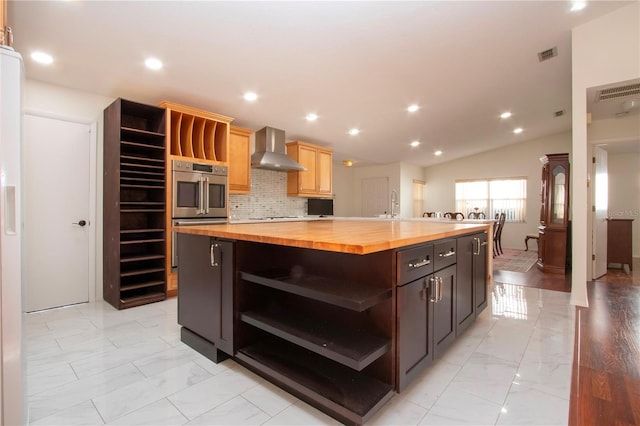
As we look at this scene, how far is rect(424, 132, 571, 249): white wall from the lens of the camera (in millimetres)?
7684

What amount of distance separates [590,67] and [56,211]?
5.92m

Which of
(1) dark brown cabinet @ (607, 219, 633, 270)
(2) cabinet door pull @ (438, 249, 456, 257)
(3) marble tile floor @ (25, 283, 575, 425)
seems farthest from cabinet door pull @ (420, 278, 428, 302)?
(1) dark brown cabinet @ (607, 219, 633, 270)

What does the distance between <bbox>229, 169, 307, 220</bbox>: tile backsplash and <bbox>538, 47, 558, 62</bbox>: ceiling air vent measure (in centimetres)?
427

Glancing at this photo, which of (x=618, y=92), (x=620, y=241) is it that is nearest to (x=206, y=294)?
(x=618, y=92)

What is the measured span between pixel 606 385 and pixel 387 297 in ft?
4.90

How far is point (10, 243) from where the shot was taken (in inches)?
47.3

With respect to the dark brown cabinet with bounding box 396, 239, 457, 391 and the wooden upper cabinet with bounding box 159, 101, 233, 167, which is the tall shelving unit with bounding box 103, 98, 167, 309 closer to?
the wooden upper cabinet with bounding box 159, 101, 233, 167

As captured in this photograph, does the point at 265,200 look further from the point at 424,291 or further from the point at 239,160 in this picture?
the point at 424,291

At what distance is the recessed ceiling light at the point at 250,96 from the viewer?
383cm

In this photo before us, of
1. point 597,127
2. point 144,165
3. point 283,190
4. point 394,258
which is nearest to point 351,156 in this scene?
point 283,190

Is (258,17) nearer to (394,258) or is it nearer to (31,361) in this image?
(394,258)

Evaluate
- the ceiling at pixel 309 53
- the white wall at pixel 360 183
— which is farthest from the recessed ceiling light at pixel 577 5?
the white wall at pixel 360 183

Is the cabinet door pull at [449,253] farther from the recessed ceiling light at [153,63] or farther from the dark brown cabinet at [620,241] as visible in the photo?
the dark brown cabinet at [620,241]

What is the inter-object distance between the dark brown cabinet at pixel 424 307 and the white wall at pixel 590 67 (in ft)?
7.42
